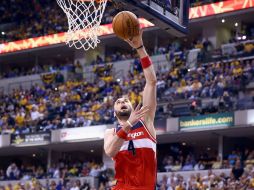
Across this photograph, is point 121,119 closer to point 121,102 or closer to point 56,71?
point 121,102

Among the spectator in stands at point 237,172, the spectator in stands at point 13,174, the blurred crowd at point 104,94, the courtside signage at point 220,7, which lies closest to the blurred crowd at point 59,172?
the spectator in stands at point 13,174

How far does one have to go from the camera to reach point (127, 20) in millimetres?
5625

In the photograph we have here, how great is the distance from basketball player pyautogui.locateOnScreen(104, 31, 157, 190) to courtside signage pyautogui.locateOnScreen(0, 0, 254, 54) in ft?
48.6

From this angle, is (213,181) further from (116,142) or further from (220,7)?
(116,142)

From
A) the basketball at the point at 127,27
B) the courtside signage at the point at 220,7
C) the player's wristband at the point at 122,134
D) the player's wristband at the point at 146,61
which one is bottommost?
the player's wristband at the point at 122,134

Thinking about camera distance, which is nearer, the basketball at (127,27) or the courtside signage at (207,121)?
the basketball at (127,27)

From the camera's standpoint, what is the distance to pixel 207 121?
2055 cm

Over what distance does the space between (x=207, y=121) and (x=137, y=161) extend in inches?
599

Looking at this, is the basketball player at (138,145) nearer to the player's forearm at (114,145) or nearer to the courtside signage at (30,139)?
the player's forearm at (114,145)

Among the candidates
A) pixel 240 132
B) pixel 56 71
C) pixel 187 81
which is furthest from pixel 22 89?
pixel 240 132

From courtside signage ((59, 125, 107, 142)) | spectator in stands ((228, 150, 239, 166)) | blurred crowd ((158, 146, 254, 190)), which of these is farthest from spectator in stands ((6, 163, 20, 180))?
spectator in stands ((228, 150, 239, 166))

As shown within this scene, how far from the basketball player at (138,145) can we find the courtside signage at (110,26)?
584 inches

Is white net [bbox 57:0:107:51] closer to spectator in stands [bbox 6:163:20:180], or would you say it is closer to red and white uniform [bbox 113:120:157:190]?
red and white uniform [bbox 113:120:157:190]

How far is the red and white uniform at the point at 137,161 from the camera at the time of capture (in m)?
5.50
